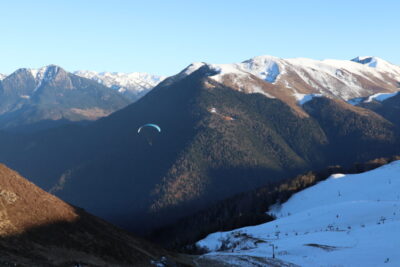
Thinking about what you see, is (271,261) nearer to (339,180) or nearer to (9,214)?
(9,214)

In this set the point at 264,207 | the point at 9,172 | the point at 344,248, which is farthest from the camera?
the point at 264,207

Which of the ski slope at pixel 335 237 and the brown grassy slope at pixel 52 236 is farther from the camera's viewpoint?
the ski slope at pixel 335 237

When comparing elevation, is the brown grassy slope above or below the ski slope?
above

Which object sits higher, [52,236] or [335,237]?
[52,236]

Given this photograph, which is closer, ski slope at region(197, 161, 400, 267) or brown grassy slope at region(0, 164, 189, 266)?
brown grassy slope at region(0, 164, 189, 266)

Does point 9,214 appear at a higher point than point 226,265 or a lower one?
higher

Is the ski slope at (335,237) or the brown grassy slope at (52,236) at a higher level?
the brown grassy slope at (52,236)

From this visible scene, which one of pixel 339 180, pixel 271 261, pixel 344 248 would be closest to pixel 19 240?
pixel 271 261

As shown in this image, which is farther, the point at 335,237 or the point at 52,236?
the point at 335,237
